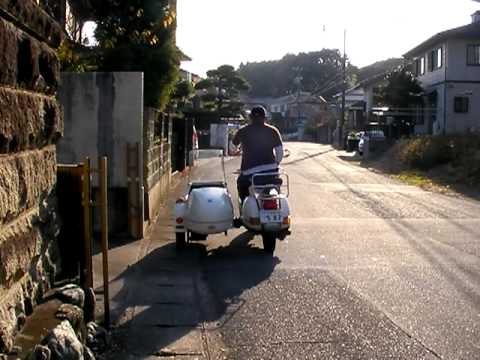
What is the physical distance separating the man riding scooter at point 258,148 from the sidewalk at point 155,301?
4.27ft

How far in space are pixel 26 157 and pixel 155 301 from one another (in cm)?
299

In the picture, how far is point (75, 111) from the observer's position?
34.2 ft

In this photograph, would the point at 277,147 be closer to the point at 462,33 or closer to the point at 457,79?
the point at 462,33

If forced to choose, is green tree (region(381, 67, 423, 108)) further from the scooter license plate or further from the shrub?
the scooter license plate

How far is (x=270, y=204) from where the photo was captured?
9406mm

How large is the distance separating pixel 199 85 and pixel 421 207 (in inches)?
1812

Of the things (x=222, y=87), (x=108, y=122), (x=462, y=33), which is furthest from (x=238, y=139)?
(x=222, y=87)

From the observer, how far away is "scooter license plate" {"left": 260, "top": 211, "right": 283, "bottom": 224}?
930cm

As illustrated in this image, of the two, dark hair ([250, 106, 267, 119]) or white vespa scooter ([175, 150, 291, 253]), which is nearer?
white vespa scooter ([175, 150, 291, 253])

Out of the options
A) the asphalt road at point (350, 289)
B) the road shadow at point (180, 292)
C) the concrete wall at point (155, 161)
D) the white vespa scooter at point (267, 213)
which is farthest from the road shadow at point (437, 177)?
the road shadow at point (180, 292)

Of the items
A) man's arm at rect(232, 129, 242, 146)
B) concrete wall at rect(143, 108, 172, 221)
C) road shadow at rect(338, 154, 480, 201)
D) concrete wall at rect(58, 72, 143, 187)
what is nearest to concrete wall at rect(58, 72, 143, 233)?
concrete wall at rect(58, 72, 143, 187)

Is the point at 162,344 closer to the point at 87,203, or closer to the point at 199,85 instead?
the point at 87,203

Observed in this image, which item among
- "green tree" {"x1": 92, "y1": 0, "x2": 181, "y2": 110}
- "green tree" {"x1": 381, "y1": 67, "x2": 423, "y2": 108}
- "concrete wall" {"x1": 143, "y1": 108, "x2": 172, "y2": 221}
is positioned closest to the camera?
"concrete wall" {"x1": 143, "y1": 108, "x2": 172, "y2": 221}

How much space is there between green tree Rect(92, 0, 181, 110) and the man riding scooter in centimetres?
308
